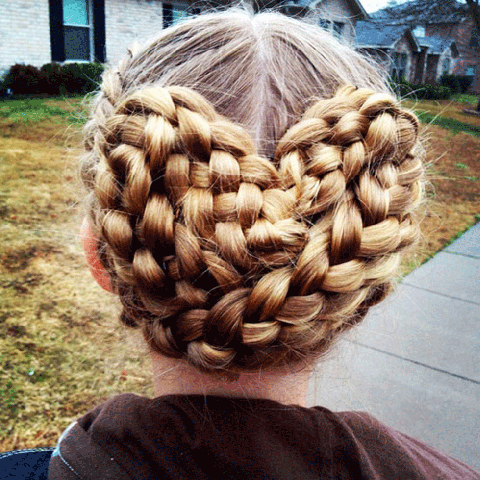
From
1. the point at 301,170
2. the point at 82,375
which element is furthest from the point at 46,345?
the point at 301,170

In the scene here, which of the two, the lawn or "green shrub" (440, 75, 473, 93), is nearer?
the lawn

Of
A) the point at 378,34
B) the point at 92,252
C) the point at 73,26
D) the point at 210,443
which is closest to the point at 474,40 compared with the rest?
the point at 378,34

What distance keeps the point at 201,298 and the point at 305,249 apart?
0.20 meters

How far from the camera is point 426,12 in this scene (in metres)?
24.0

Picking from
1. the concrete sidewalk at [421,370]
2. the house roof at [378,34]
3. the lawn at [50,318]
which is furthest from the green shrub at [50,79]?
the house roof at [378,34]

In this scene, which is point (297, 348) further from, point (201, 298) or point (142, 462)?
point (142, 462)

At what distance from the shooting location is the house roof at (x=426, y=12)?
75.9ft

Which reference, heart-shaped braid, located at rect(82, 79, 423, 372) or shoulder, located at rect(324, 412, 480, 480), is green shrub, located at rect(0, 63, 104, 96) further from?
shoulder, located at rect(324, 412, 480, 480)

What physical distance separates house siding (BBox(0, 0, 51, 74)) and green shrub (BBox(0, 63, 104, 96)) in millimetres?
388

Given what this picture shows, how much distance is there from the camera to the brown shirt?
90 centimetres

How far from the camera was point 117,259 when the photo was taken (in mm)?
1028

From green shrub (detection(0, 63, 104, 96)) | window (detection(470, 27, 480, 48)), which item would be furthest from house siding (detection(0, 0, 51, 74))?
window (detection(470, 27, 480, 48))

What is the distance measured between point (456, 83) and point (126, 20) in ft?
107

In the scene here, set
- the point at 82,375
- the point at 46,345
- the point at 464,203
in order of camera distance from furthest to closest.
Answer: the point at 464,203 → the point at 46,345 → the point at 82,375
